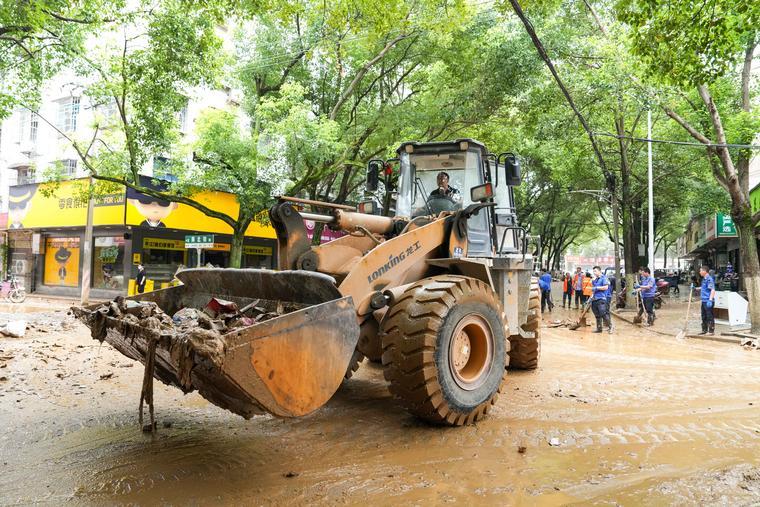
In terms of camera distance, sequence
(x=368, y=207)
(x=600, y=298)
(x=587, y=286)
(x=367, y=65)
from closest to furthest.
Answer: (x=368, y=207) → (x=600, y=298) → (x=367, y=65) → (x=587, y=286)

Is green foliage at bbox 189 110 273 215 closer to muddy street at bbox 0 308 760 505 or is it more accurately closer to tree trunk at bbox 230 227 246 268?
tree trunk at bbox 230 227 246 268

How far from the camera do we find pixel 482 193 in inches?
225

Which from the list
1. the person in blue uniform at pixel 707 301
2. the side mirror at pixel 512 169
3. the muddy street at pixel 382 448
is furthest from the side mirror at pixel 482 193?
the person in blue uniform at pixel 707 301

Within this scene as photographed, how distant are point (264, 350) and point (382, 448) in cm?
166

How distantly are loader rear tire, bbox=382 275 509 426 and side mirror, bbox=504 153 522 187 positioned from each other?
75.1 inches

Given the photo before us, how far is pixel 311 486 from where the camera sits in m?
3.50

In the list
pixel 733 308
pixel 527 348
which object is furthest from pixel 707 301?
pixel 527 348

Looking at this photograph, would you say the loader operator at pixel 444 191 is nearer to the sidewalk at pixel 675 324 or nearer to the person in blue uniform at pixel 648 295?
the sidewalk at pixel 675 324

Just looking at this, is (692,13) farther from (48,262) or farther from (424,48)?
(48,262)

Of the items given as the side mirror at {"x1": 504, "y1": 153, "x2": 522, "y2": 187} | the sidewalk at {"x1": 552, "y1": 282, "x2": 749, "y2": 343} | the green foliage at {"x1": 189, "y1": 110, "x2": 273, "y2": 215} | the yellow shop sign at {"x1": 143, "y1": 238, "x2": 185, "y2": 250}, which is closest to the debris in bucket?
the side mirror at {"x1": 504, "y1": 153, "x2": 522, "y2": 187}

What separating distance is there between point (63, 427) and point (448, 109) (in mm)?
14194

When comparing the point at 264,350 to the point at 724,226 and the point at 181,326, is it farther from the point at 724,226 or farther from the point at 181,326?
the point at 724,226

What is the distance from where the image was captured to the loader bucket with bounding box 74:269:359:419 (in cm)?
302

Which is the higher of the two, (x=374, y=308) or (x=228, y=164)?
(x=228, y=164)
